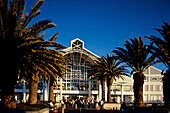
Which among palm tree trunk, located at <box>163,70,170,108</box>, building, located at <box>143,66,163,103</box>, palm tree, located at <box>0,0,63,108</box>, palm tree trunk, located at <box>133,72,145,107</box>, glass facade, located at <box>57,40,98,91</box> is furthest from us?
building, located at <box>143,66,163,103</box>

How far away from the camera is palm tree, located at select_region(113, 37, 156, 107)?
27.8m

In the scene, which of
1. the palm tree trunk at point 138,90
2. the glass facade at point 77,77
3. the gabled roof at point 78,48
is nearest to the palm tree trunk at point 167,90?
the palm tree trunk at point 138,90

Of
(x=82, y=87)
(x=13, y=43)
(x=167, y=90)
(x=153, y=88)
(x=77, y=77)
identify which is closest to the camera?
(x=13, y=43)

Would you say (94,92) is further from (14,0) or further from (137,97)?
(14,0)

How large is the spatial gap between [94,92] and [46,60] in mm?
43485

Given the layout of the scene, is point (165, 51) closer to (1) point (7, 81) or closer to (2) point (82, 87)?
(1) point (7, 81)

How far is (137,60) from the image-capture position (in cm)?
2859

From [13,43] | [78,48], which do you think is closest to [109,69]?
[78,48]

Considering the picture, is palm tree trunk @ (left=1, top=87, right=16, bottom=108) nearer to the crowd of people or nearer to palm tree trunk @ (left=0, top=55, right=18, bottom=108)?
palm tree trunk @ (left=0, top=55, right=18, bottom=108)

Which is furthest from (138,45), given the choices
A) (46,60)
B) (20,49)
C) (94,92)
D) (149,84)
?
(149,84)

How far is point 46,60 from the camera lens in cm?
2156

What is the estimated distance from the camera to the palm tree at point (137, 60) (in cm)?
2781

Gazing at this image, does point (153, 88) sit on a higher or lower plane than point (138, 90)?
lower

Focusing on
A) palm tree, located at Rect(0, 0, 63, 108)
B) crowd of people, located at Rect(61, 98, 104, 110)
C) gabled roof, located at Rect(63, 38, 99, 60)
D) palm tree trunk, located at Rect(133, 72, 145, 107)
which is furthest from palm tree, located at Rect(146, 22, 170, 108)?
gabled roof, located at Rect(63, 38, 99, 60)
